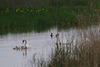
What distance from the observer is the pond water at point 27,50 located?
11.6 m

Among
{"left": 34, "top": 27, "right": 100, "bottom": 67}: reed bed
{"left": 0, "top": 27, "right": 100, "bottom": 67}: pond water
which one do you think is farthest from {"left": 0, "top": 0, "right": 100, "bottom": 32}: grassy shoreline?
{"left": 34, "top": 27, "right": 100, "bottom": 67}: reed bed

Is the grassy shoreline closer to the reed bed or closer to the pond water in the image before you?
the pond water

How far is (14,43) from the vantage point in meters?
17.2

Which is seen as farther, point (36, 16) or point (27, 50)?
point (36, 16)

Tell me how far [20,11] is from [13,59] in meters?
13.0

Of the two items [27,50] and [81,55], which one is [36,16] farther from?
[81,55]

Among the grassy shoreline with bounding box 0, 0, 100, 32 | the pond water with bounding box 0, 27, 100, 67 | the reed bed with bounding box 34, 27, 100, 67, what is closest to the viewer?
the reed bed with bounding box 34, 27, 100, 67

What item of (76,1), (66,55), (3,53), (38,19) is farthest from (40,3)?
(66,55)

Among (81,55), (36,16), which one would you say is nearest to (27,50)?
A: (81,55)

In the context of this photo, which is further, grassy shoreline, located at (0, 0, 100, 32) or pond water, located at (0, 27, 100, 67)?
grassy shoreline, located at (0, 0, 100, 32)

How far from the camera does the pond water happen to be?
11594mm

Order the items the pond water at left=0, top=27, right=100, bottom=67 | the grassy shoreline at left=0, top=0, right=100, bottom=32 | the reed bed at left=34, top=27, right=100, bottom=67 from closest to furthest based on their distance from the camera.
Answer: the reed bed at left=34, top=27, right=100, bottom=67 → the pond water at left=0, top=27, right=100, bottom=67 → the grassy shoreline at left=0, top=0, right=100, bottom=32

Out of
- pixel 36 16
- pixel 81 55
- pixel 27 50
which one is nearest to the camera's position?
pixel 81 55

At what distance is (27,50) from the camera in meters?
15.1
